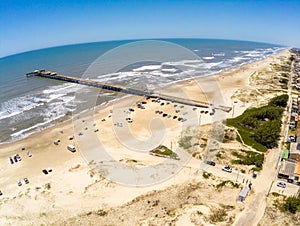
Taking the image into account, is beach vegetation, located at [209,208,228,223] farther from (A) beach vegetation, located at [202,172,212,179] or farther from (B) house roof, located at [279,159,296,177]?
(B) house roof, located at [279,159,296,177]

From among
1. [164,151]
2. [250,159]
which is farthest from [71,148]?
[250,159]

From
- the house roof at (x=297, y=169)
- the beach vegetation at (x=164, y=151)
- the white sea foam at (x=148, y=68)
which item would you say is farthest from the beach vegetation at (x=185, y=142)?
the white sea foam at (x=148, y=68)

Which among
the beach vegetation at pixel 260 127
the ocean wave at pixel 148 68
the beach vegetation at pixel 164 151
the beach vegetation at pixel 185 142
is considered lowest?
the beach vegetation at pixel 164 151

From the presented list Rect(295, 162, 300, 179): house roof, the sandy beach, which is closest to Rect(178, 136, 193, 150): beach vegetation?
the sandy beach

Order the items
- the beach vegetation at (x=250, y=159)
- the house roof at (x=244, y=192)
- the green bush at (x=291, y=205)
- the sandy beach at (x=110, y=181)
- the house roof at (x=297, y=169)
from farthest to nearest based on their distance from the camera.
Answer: the beach vegetation at (x=250, y=159)
the house roof at (x=297, y=169)
the house roof at (x=244, y=192)
the sandy beach at (x=110, y=181)
the green bush at (x=291, y=205)

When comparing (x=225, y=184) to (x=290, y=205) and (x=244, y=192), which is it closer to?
(x=244, y=192)

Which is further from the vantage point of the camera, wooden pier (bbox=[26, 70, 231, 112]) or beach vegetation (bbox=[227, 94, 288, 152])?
wooden pier (bbox=[26, 70, 231, 112])

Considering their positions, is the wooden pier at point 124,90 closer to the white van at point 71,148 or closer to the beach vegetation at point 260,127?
the beach vegetation at point 260,127

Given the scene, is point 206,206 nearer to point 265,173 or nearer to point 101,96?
point 265,173
